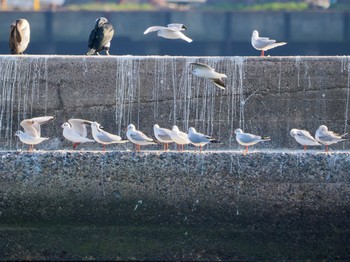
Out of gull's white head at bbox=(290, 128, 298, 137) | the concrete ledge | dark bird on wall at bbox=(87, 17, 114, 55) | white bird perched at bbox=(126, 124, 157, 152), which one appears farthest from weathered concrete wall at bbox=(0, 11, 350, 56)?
the concrete ledge

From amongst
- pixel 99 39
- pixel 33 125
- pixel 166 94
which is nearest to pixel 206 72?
pixel 166 94

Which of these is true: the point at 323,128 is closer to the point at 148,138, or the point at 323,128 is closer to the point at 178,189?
the point at 148,138

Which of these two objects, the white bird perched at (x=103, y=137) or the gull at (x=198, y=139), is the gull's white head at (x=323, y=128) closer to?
the gull at (x=198, y=139)

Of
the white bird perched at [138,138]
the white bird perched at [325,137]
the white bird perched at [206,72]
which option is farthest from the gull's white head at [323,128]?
the white bird perched at [138,138]

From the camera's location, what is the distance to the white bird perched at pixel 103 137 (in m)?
15.7

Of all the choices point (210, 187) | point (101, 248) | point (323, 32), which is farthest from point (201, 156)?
point (323, 32)

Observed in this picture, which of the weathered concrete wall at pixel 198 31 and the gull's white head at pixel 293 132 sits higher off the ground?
the weathered concrete wall at pixel 198 31

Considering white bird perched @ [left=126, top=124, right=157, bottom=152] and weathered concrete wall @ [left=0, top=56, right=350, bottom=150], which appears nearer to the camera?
white bird perched @ [left=126, top=124, right=157, bottom=152]

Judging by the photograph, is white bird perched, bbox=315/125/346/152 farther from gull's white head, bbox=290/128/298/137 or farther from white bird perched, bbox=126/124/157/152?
white bird perched, bbox=126/124/157/152

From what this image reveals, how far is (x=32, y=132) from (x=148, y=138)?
129 cm

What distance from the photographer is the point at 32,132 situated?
15.8m

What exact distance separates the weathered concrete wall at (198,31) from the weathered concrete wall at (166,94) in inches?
925

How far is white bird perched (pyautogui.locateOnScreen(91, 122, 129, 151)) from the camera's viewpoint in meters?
15.7

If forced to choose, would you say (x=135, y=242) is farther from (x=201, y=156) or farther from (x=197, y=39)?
(x=197, y=39)
